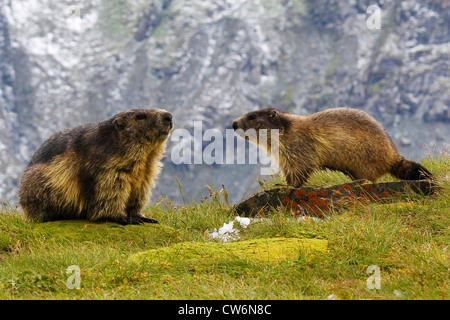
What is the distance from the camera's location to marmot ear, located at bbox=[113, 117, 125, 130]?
10.2m

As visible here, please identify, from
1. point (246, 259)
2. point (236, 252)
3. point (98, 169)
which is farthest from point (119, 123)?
point (246, 259)

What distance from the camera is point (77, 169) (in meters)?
10.3

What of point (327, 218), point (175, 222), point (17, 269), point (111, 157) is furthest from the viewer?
point (175, 222)

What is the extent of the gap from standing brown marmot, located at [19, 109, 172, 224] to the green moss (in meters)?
2.41

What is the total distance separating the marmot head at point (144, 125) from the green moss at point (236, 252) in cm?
261

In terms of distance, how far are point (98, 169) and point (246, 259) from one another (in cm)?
373

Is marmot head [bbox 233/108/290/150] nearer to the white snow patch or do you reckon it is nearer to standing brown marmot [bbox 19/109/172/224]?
the white snow patch

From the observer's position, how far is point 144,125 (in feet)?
33.7

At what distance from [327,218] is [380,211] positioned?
1156mm

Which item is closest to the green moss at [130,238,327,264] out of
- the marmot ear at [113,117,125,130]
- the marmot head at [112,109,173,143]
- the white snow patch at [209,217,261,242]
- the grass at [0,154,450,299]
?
the grass at [0,154,450,299]
